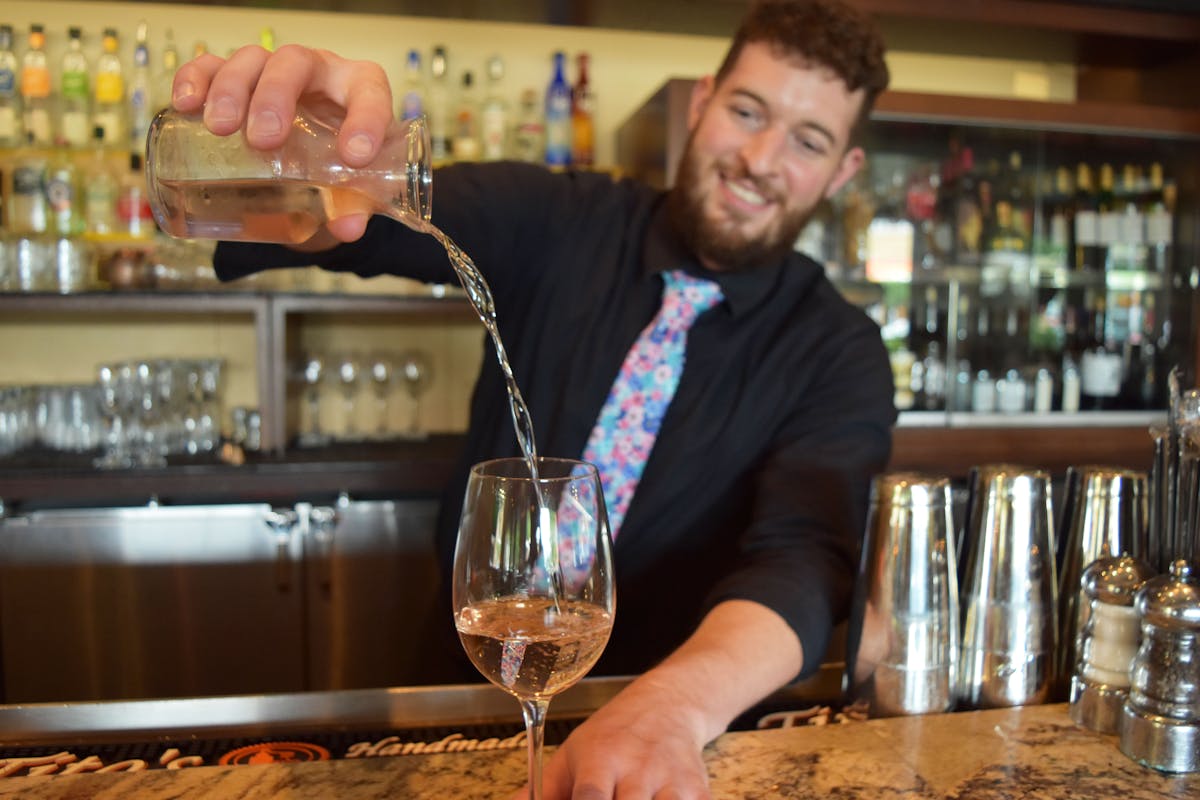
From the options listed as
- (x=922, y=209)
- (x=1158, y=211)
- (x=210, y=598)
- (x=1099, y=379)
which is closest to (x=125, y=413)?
(x=210, y=598)

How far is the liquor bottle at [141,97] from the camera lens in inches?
100

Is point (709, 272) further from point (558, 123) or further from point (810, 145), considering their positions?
point (558, 123)

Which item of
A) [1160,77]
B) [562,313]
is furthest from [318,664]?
[1160,77]

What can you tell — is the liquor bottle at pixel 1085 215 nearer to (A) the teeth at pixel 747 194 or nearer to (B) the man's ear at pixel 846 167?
(B) the man's ear at pixel 846 167

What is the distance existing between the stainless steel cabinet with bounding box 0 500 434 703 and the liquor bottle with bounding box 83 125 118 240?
0.76m

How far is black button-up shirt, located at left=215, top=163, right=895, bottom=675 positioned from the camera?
1320 mm

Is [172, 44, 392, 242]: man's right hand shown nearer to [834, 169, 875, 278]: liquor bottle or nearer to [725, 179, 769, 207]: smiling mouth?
[725, 179, 769, 207]: smiling mouth

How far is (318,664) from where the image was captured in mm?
2465

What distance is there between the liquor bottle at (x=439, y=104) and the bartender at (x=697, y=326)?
1140 mm

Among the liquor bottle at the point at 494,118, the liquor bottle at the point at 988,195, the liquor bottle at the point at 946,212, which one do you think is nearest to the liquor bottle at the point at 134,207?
the liquor bottle at the point at 494,118

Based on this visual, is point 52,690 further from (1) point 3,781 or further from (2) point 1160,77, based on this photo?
(2) point 1160,77

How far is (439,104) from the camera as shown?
2771 millimetres

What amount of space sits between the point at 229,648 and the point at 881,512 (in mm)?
1917

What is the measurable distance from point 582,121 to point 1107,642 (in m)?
2.22
